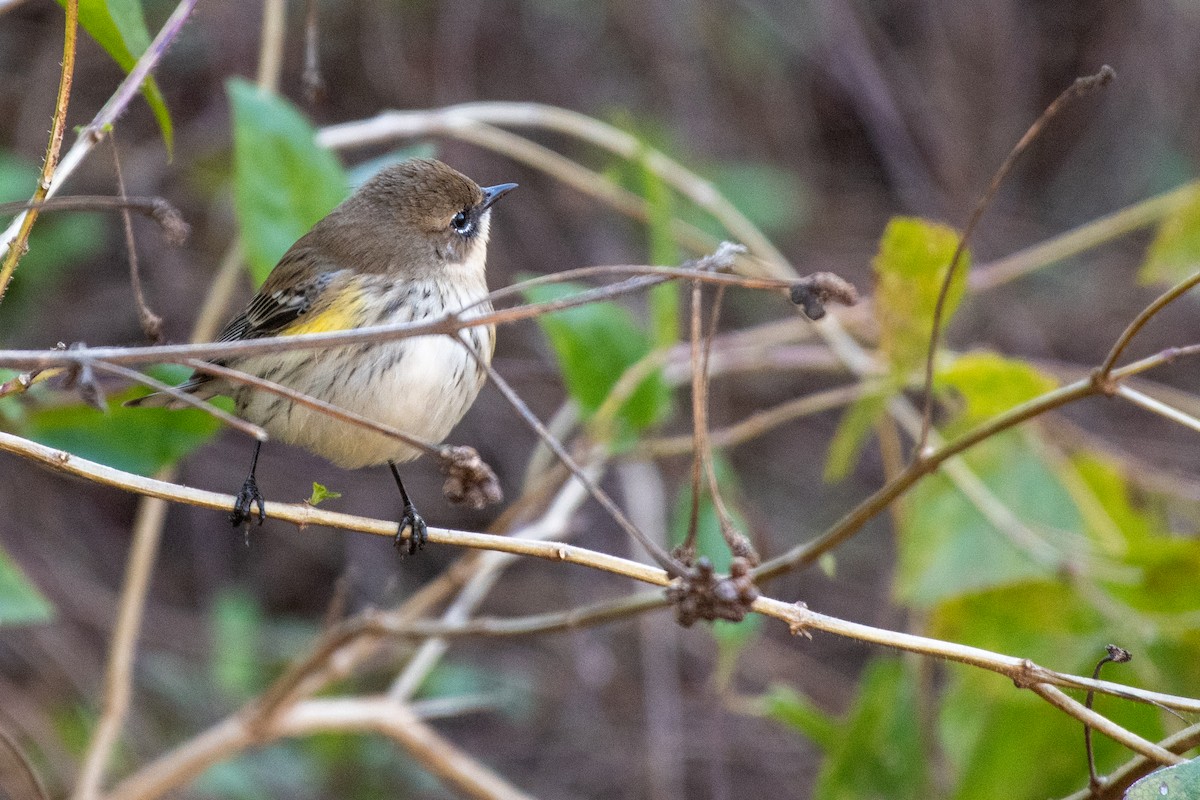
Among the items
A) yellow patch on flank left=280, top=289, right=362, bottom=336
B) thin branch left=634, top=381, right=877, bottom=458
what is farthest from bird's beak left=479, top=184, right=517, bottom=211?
A: thin branch left=634, top=381, right=877, bottom=458

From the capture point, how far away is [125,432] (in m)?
2.55

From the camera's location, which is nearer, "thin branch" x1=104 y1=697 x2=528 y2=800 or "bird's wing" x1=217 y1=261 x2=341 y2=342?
"bird's wing" x1=217 y1=261 x2=341 y2=342

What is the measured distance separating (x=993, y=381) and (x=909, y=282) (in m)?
0.31

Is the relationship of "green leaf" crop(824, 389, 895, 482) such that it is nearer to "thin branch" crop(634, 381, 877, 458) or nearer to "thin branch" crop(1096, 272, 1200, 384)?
"thin branch" crop(634, 381, 877, 458)

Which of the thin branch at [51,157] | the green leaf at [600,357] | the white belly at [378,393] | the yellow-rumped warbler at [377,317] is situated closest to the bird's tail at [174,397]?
the yellow-rumped warbler at [377,317]

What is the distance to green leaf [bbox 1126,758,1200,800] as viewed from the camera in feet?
4.94

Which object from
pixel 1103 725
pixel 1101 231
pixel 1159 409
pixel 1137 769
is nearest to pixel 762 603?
pixel 1103 725

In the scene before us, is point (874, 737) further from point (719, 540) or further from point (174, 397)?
point (174, 397)

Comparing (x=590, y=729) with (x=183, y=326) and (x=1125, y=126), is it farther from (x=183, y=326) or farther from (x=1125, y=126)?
(x=1125, y=126)

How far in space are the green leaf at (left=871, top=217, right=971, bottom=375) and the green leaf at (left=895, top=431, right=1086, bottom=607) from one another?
0.37 meters

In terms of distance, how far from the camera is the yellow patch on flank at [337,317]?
2.53 m

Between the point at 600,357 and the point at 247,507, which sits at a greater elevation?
the point at 600,357

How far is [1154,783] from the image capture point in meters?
1.51

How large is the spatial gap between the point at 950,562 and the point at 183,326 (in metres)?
3.23
